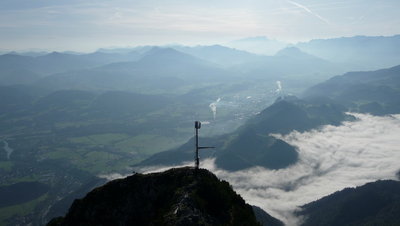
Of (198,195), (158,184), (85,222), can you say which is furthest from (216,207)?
(85,222)

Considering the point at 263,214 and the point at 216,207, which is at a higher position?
the point at 216,207

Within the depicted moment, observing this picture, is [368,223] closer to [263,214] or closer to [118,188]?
[263,214]

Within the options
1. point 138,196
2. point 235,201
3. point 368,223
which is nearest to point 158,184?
point 138,196

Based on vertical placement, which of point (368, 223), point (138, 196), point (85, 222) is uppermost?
point (138, 196)

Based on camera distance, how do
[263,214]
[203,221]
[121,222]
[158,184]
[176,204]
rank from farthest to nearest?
[263,214]
[158,184]
[121,222]
[176,204]
[203,221]

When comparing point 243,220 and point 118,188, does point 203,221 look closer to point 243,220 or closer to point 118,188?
point 243,220

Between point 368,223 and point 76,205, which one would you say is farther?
point 368,223

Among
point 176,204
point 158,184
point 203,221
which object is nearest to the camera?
point 203,221
